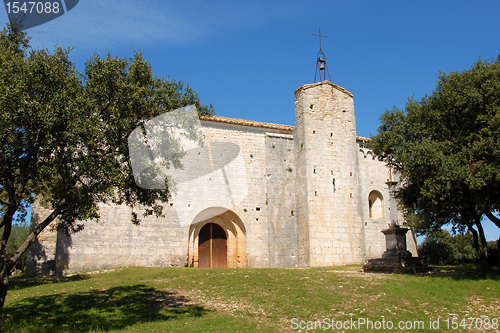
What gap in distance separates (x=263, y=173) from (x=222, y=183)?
101 inches

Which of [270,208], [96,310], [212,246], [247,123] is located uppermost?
[247,123]

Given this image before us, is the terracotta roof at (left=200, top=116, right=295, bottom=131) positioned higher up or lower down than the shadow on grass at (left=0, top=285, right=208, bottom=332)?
higher up

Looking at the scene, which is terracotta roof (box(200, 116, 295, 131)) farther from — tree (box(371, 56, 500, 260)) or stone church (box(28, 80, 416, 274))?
tree (box(371, 56, 500, 260))

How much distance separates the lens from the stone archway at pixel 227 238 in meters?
22.3

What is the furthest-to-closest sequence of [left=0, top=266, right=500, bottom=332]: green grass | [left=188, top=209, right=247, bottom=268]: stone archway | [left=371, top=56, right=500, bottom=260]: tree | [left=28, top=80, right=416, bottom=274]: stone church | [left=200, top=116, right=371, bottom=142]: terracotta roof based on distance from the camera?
[left=200, top=116, right=371, bottom=142]: terracotta roof < [left=188, top=209, right=247, bottom=268]: stone archway < [left=28, top=80, right=416, bottom=274]: stone church < [left=371, top=56, right=500, bottom=260]: tree < [left=0, top=266, right=500, bottom=332]: green grass

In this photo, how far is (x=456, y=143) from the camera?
15367 millimetres

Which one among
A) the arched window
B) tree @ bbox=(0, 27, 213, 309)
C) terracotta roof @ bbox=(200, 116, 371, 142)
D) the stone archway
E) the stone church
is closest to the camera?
tree @ bbox=(0, 27, 213, 309)

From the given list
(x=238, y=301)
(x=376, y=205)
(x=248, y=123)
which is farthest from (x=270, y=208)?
(x=238, y=301)

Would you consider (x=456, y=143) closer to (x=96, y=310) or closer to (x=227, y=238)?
(x=227, y=238)

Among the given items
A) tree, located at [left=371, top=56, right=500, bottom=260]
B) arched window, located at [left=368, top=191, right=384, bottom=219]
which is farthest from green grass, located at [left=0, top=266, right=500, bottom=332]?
arched window, located at [left=368, top=191, right=384, bottom=219]

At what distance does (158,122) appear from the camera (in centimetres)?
1094

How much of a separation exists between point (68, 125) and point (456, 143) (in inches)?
532

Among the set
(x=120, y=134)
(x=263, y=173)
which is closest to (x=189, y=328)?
(x=120, y=134)

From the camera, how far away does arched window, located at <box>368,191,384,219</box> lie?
25866 mm
